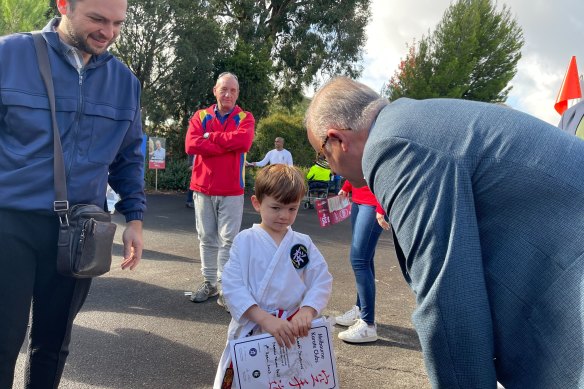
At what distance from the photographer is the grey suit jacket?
122cm

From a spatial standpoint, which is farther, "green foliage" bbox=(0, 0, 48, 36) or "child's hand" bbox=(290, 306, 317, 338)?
"green foliage" bbox=(0, 0, 48, 36)

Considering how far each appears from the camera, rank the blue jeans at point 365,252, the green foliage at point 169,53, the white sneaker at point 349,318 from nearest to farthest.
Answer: the blue jeans at point 365,252 < the white sneaker at point 349,318 < the green foliage at point 169,53

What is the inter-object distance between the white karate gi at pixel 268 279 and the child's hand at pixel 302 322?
0.24 ft

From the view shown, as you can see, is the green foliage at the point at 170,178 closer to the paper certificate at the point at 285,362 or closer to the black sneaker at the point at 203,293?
the black sneaker at the point at 203,293

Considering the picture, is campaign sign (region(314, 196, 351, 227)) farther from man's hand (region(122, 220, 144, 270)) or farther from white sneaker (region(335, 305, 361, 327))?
man's hand (region(122, 220, 144, 270))

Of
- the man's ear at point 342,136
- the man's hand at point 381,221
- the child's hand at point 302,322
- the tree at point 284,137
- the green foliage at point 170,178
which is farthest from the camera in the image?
the tree at point 284,137

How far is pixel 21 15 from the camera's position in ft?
55.7

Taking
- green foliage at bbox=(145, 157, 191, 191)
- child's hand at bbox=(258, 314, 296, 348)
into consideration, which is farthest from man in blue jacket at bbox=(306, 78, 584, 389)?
green foliage at bbox=(145, 157, 191, 191)

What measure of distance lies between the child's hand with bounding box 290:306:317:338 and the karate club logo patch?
25 centimetres

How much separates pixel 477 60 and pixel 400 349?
101 feet

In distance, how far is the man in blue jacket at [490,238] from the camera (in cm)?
122

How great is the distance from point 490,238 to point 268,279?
4.05 ft

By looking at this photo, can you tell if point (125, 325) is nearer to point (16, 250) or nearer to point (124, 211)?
point (124, 211)

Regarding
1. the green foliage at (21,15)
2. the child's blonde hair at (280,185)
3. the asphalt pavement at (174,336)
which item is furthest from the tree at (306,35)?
the child's blonde hair at (280,185)
